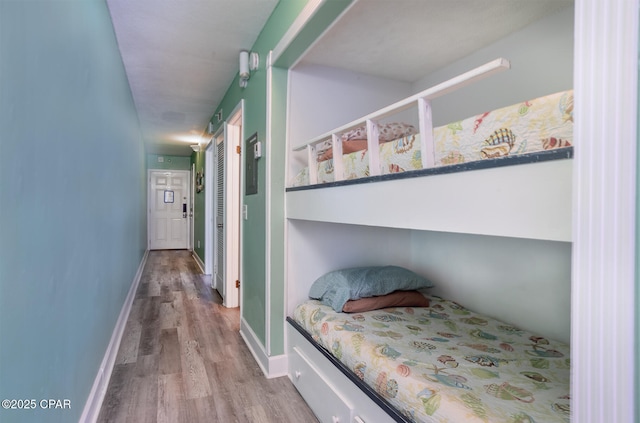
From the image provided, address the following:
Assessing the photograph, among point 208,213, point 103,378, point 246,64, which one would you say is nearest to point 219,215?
point 208,213

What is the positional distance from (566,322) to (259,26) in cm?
256

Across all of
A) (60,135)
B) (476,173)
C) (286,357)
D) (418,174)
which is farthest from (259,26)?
(286,357)

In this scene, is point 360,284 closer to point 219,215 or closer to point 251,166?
point 251,166

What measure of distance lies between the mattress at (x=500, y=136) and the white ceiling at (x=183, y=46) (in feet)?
4.97

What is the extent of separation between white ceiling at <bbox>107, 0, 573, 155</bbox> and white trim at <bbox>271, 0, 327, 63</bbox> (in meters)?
0.15

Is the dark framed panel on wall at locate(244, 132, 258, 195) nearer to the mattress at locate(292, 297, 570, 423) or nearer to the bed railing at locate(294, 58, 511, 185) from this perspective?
the bed railing at locate(294, 58, 511, 185)

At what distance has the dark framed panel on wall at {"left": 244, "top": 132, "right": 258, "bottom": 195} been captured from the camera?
2.60m

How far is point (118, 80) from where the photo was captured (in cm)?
280

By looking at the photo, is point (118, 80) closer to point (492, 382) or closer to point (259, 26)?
point (259, 26)

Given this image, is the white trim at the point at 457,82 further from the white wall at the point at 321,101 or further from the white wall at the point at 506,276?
the white wall at the point at 506,276

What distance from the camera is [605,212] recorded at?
619mm

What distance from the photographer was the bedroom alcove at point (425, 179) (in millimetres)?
1596

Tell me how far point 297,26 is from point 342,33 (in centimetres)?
39

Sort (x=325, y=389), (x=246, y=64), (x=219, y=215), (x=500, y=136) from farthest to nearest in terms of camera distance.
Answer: (x=219, y=215)
(x=246, y=64)
(x=325, y=389)
(x=500, y=136)
